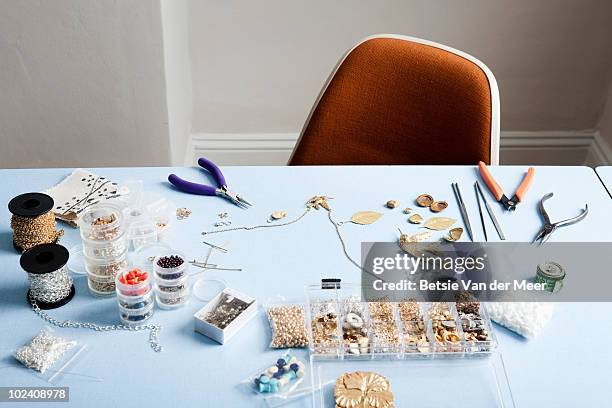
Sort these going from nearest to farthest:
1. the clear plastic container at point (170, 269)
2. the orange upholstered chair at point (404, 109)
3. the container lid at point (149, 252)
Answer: the clear plastic container at point (170, 269), the container lid at point (149, 252), the orange upholstered chair at point (404, 109)

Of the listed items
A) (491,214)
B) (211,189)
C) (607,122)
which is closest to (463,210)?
(491,214)

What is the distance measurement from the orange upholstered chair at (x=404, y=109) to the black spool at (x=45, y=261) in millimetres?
733

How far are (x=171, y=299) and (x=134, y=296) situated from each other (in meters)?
0.07

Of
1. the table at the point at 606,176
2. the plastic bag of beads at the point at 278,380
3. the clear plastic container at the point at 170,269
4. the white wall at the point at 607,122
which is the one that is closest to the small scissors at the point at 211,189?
the clear plastic container at the point at 170,269

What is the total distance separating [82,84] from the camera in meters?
2.21

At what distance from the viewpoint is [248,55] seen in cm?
251

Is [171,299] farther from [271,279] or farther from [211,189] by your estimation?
[211,189]

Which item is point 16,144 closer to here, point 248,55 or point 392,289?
point 248,55

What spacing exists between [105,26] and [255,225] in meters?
1.12

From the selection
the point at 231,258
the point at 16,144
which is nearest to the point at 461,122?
the point at 231,258

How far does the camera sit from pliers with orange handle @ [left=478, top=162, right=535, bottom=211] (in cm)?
134

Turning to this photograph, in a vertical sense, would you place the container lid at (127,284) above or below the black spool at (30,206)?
below

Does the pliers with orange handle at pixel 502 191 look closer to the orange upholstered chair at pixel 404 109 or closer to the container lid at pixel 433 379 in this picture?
the orange upholstered chair at pixel 404 109

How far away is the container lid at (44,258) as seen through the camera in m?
1.06
